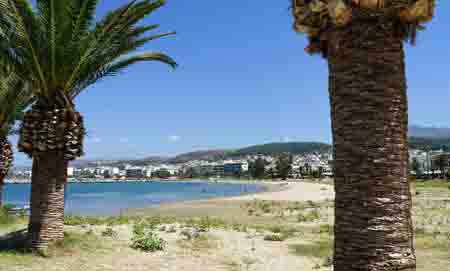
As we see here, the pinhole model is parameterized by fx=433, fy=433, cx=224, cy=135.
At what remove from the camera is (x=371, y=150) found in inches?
130

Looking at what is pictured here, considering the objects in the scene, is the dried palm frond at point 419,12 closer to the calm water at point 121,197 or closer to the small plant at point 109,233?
the small plant at point 109,233

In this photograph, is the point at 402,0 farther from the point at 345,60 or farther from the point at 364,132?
the point at 364,132

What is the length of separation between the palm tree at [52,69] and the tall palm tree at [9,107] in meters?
3.06

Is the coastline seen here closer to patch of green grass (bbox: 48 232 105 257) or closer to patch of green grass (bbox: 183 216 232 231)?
patch of green grass (bbox: 183 216 232 231)

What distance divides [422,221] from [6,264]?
16.1 metres

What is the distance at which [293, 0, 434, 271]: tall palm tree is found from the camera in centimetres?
326

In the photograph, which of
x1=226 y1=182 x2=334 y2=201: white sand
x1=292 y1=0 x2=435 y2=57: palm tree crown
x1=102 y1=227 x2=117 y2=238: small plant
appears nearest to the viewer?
x1=292 y1=0 x2=435 y2=57: palm tree crown

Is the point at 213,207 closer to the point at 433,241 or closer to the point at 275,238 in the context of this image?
the point at 275,238

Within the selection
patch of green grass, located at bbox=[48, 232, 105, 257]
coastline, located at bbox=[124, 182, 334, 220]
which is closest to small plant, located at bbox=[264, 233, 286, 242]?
patch of green grass, located at bbox=[48, 232, 105, 257]

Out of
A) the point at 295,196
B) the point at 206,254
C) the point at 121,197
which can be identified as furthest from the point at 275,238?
the point at 121,197

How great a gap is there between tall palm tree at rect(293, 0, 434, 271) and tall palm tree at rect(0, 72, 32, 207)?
10.4 metres

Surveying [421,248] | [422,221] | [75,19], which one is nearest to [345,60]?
[75,19]

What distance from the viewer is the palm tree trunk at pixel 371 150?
10.7ft

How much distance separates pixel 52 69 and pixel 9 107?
4629 mm
